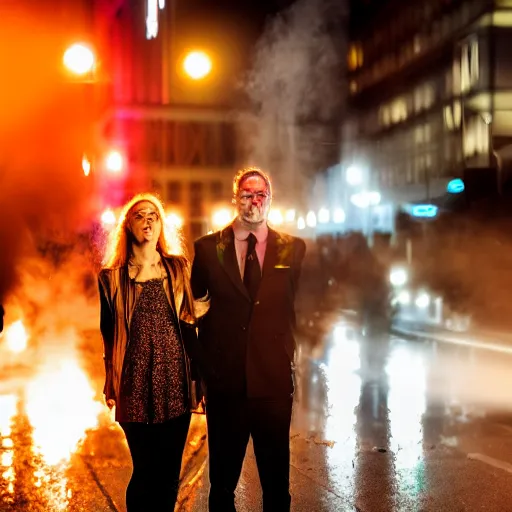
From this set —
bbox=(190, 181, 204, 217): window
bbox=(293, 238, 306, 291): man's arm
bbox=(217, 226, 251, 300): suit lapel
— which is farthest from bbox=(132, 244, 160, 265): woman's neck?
bbox=(190, 181, 204, 217): window

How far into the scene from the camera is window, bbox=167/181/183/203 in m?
59.1

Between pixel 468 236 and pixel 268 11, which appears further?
pixel 268 11

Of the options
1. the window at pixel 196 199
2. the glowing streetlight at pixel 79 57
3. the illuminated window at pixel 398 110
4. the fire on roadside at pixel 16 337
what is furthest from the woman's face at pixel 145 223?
the window at pixel 196 199

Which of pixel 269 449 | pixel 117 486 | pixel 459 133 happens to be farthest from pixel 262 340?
pixel 459 133

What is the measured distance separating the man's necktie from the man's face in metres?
0.16

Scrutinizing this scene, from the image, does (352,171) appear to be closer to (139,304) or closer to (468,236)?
(468,236)

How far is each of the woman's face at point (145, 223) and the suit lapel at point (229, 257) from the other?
1.03 feet

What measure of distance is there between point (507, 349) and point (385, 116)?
149 ft

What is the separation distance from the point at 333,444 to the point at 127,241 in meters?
3.65

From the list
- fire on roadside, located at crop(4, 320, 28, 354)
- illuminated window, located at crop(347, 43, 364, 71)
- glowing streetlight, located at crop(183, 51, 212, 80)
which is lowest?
fire on roadside, located at crop(4, 320, 28, 354)

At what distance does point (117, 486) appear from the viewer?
522 cm

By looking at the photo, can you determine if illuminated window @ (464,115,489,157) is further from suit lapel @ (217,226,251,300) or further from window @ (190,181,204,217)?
suit lapel @ (217,226,251,300)

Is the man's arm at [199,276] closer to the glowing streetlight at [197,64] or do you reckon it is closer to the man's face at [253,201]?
the man's face at [253,201]

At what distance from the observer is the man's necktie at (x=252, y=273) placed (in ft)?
11.8
